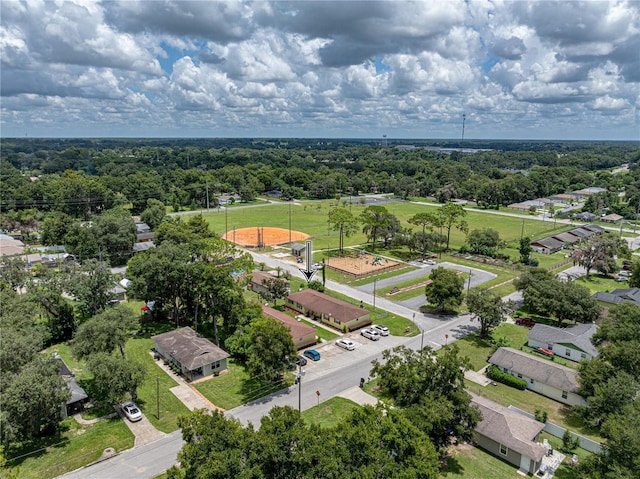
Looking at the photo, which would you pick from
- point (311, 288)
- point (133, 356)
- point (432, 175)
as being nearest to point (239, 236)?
point (311, 288)

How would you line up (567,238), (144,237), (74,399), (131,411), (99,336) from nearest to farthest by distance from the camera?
(131,411)
(74,399)
(99,336)
(144,237)
(567,238)

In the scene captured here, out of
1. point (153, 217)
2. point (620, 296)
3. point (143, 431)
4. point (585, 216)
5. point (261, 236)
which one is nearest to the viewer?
point (143, 431)

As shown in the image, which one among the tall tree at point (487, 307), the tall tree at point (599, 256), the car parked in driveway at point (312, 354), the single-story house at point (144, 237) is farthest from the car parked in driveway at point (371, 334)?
the single-story house at point (144, 237)

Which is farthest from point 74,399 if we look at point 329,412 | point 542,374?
point 542,374

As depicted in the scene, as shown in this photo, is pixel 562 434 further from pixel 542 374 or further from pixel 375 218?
pixel 375 218

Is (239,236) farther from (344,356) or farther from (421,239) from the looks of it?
(344,356)

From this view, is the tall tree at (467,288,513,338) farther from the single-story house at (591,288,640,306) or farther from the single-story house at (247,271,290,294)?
the single-story house at (247,271,290,294)
